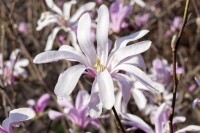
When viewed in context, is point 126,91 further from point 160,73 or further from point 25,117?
point 160,73

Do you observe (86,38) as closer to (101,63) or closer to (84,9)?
(101,63)

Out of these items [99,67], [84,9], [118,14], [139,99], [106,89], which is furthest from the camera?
[118,14]

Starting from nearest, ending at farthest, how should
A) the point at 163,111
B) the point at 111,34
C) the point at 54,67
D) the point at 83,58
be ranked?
the point at 83,58 → the point at 163,111 → the point at 111,34 → the point at 54,67

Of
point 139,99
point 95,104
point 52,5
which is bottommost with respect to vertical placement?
point 139,99

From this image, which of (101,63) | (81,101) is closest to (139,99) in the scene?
(81,101)

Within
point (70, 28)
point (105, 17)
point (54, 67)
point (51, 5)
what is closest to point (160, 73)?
point (70, 28)

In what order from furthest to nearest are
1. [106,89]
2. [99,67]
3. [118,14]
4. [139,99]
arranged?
[118,14], [139,99], [99,67], [106,89]

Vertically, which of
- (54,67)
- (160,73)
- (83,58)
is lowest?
(54,67)
